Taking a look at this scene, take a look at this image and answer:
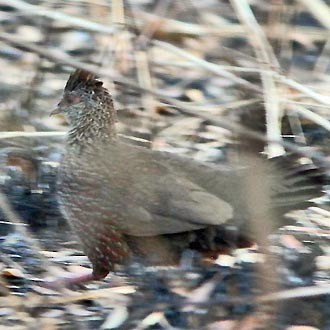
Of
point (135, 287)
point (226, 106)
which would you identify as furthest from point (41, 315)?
point (226, 106)

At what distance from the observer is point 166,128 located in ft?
23.7

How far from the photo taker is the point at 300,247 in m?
5.62

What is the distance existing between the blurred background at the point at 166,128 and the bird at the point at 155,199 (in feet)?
0.49

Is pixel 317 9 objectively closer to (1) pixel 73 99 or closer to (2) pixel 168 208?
(2) pixel 168 208

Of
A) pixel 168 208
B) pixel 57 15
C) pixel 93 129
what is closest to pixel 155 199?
pixel 168 208

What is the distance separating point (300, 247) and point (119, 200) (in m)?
1.10

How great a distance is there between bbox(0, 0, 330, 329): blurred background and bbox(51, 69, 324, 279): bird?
0.49ft

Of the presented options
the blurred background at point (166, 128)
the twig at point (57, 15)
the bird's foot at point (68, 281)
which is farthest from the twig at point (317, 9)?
the twig at point (57, 15)

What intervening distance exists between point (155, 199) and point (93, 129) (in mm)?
591

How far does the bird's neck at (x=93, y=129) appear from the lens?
5.33 metres

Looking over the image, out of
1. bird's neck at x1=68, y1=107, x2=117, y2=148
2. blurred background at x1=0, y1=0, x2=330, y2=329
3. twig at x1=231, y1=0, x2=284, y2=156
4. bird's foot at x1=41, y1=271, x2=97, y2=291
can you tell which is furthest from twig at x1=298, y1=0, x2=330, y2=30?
bird's foot at x1=41, y1=271, x2=97, y2=291

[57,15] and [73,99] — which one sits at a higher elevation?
[57,15]

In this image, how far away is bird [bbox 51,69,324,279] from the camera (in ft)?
16.0

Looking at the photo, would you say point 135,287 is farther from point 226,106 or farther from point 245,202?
point 226,106
